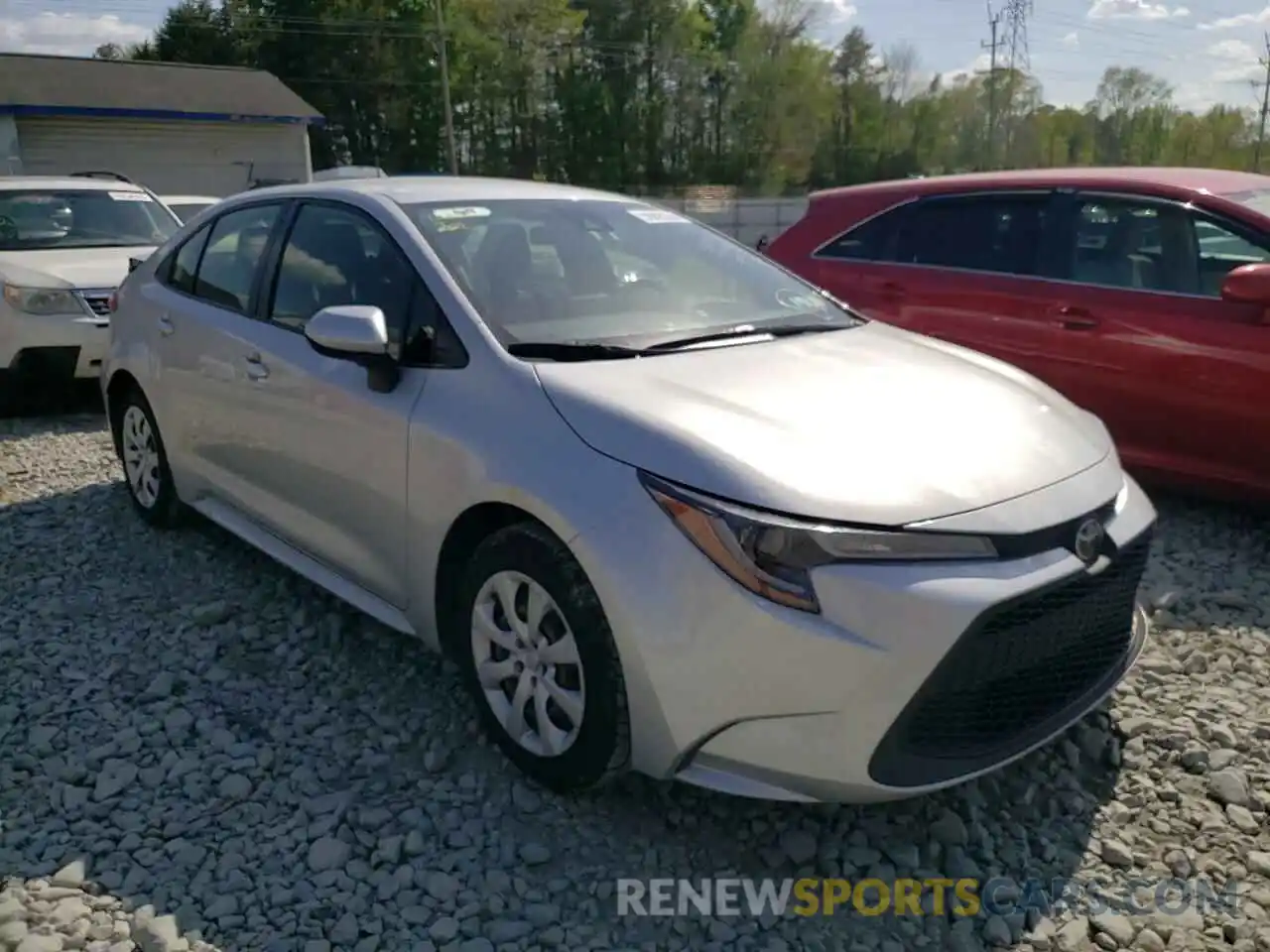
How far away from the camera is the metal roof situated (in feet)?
81.5

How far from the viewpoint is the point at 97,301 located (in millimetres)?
7531

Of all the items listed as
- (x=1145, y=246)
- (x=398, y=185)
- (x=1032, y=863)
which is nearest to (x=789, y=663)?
(x=1032, y=863)

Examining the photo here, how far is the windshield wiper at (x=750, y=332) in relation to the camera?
3246 millimetres

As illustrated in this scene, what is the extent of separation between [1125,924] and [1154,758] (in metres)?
0.76

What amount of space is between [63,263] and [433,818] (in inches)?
258

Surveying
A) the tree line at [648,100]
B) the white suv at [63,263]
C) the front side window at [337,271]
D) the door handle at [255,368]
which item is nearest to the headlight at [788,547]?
the front side window at [337,271]

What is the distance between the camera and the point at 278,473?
12.7ft

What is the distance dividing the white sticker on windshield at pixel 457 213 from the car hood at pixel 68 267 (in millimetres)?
4300

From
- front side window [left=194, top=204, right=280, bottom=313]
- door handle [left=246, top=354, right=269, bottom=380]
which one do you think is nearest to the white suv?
front side window [left=194, top=204, right=280, bottom=313]

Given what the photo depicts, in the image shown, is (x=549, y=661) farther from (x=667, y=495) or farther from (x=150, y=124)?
(x=150, y=124)

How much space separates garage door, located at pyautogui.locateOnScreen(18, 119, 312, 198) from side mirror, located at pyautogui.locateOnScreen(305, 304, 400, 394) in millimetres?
24166

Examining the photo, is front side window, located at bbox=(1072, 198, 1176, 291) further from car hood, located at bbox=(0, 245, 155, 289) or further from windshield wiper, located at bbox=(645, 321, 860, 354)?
car hood, located at bbox=(0, 245, 155, 289)

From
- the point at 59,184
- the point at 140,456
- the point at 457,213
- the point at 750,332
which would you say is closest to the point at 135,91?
the point at 59,184

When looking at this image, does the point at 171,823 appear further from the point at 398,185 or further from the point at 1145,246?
the point at 1145,246
